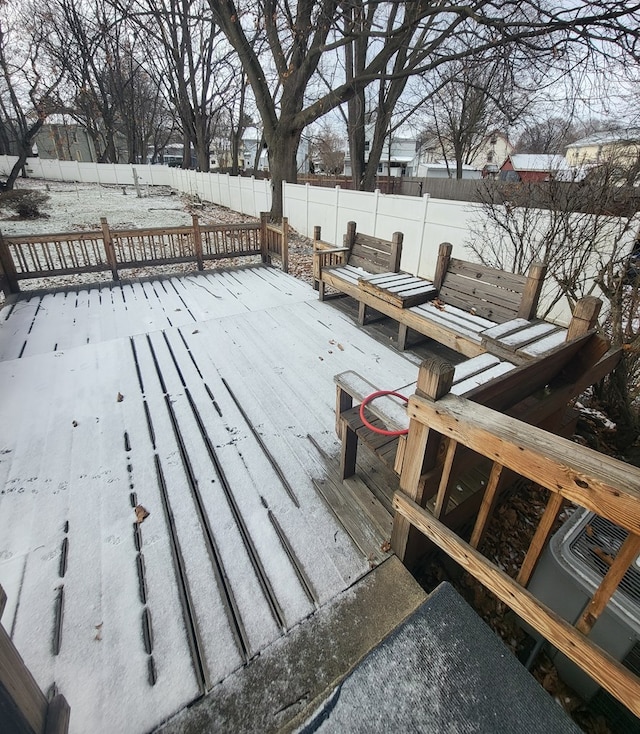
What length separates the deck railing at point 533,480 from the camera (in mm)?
938

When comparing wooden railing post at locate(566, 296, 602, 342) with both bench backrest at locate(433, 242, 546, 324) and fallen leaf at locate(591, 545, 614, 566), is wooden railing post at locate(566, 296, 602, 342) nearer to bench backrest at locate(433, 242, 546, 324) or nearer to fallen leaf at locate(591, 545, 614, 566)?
bench backrest at locate(433, 242, 546, 324)

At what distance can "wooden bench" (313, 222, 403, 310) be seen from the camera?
4355 millimetres

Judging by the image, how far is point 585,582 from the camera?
1442mm

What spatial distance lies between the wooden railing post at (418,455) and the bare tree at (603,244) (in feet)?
6.19

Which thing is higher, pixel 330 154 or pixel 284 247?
pixel 330 154

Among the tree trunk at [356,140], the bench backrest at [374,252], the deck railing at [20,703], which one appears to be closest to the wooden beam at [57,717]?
the deck railing at [20,703]

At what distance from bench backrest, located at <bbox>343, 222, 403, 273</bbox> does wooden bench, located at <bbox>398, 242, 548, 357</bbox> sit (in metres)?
0.66

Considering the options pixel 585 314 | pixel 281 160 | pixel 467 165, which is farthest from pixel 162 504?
pixel 467 165

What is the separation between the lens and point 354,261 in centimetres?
500

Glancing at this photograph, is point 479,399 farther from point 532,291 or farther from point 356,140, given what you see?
point 356,140

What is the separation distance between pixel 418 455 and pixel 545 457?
1.80 feet

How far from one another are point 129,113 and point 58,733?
1297 inches

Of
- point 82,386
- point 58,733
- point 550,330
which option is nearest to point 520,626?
point 58,733

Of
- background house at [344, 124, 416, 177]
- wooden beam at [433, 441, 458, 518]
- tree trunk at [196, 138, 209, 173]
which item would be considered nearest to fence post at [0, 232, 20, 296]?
wooden beam at [433, 441, 458, 518]
